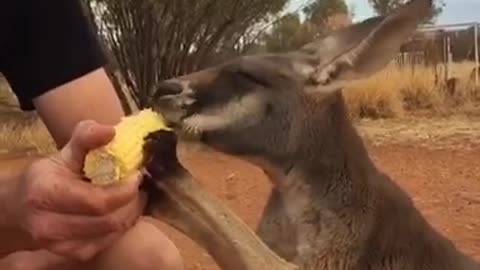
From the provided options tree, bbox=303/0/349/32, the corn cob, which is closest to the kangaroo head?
the corn cob

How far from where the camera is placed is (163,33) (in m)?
13.5

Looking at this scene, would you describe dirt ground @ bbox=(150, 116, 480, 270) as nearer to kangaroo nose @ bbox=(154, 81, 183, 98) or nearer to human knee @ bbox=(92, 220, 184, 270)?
human knee @ bbox=(92, 220, 184, 270)

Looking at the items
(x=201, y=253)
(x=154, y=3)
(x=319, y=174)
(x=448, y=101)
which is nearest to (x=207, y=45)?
(x=154, y=3)

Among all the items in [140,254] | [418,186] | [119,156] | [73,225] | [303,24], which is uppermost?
[119,156]

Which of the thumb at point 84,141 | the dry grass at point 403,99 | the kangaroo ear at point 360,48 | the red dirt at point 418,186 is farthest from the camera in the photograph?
the dry grass at point 403,99

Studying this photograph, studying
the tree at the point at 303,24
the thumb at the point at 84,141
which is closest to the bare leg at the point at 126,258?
the thumb at the point at 84,141

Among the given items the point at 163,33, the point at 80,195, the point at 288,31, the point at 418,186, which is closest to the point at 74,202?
the point at 80,195

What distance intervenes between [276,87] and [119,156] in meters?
0.65

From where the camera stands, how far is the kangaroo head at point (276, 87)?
2430 millimetres

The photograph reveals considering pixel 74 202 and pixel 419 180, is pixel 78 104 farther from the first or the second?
pixel 419 180

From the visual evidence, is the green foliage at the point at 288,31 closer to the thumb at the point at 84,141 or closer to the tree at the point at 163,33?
the tree at the point at 163,33

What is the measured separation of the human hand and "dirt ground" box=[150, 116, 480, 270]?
2.23 metres

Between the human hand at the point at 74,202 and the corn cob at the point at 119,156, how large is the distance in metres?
0.02

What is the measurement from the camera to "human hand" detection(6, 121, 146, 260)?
206 centimetres
